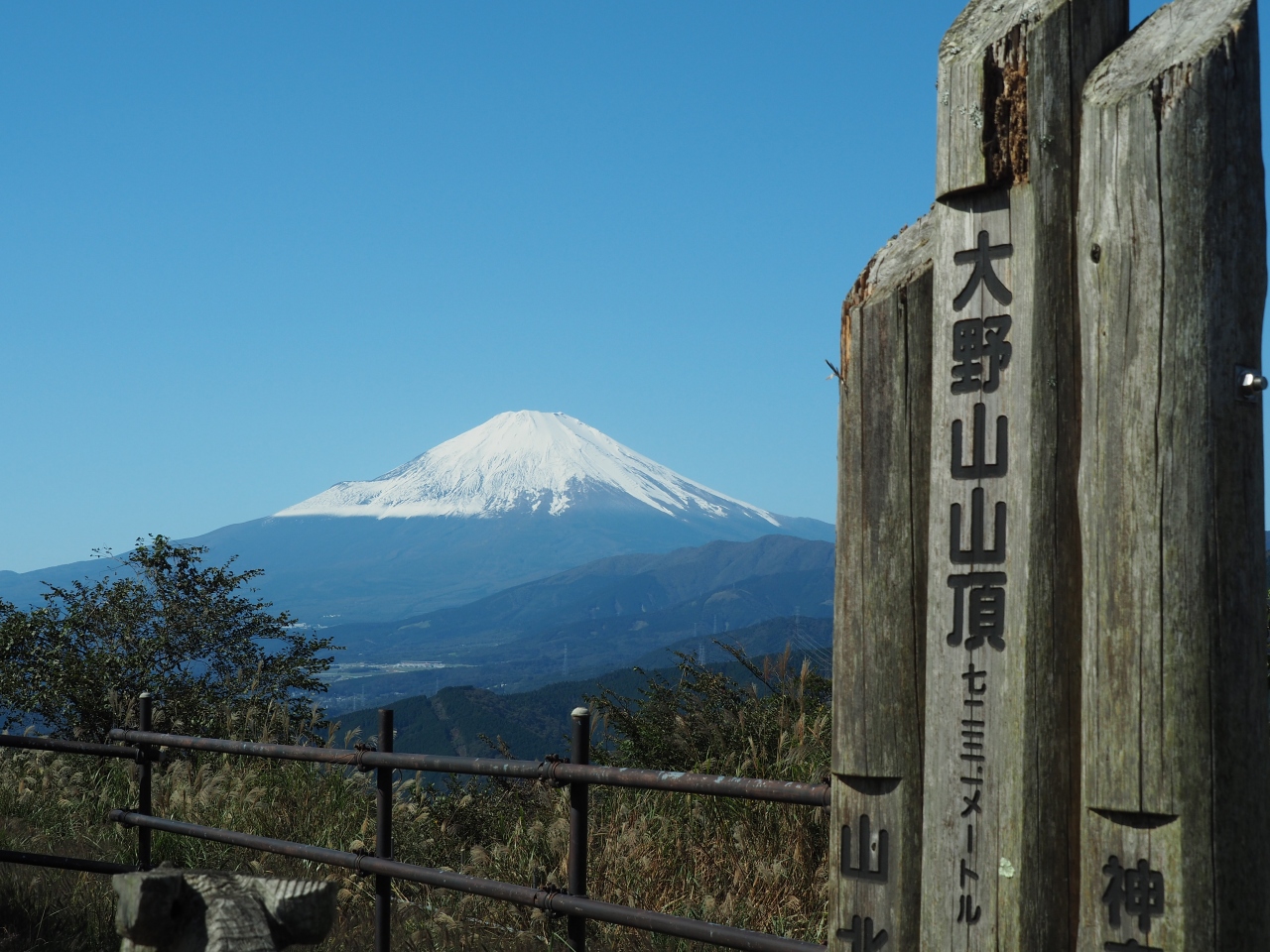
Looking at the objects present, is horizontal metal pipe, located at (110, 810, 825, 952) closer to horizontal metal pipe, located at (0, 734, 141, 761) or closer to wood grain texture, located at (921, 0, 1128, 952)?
horizontal metal pipe, located at (0, 734, 141, 761)

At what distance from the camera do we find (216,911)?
1.86m

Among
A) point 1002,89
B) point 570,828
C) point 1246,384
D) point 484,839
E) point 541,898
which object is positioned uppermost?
point 1002,89

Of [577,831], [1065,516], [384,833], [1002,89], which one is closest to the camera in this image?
[1065,516]

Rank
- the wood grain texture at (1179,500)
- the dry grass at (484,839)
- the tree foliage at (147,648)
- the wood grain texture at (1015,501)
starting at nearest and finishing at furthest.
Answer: the wood grain texture at (1179,500)
the wood grain texture at (1015,501)
the dry grass at (484,839)
the tree foliage at (147,648)

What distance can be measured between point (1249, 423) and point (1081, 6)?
910mm

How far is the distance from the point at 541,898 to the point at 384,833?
2.71 feet

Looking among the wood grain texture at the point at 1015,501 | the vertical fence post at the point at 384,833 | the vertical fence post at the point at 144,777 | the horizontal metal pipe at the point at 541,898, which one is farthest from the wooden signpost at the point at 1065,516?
the vertical fence post at the point at 144,777

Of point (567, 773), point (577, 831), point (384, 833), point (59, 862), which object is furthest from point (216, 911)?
point (59, 862)

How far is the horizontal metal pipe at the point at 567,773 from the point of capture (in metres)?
3.06

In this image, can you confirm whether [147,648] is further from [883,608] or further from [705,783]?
[883,608]

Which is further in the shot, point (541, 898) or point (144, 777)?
point (144, 777)

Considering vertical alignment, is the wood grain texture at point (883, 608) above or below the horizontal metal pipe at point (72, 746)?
above

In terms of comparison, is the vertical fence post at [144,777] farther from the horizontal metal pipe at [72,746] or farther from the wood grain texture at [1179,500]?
the wood grain texture at [1179,500]

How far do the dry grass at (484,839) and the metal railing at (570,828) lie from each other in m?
0.19
